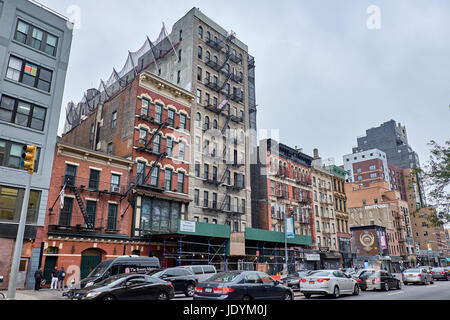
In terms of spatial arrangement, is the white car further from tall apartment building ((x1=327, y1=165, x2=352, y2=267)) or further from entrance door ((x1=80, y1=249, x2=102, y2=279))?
tall apartment building ((x1=327, y1=165, x2=352, y2=267))

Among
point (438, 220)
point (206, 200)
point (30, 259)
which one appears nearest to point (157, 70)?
point (206, 200)

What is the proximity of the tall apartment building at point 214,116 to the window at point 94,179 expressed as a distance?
1093 centimetres

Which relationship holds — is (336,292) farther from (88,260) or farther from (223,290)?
(88,260)

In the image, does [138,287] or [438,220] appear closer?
[138,287]

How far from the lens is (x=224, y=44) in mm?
48969

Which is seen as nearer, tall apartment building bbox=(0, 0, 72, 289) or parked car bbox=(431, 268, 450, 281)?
tall apartment building bbox=(0, 0, 72, 289)

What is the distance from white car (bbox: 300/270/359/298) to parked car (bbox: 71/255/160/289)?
9845 mm

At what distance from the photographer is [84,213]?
90.6ft

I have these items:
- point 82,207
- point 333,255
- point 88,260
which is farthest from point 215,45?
point 333,255

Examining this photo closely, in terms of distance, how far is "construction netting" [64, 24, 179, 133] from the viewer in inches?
1897

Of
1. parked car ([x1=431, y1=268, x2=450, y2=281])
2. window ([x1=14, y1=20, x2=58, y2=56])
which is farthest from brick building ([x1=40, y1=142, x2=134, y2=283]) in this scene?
parked car ([x1=431, y1=268, x2=450, y2=281])

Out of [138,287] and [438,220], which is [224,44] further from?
[138,287]

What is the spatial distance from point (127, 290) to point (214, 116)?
3254 cm
